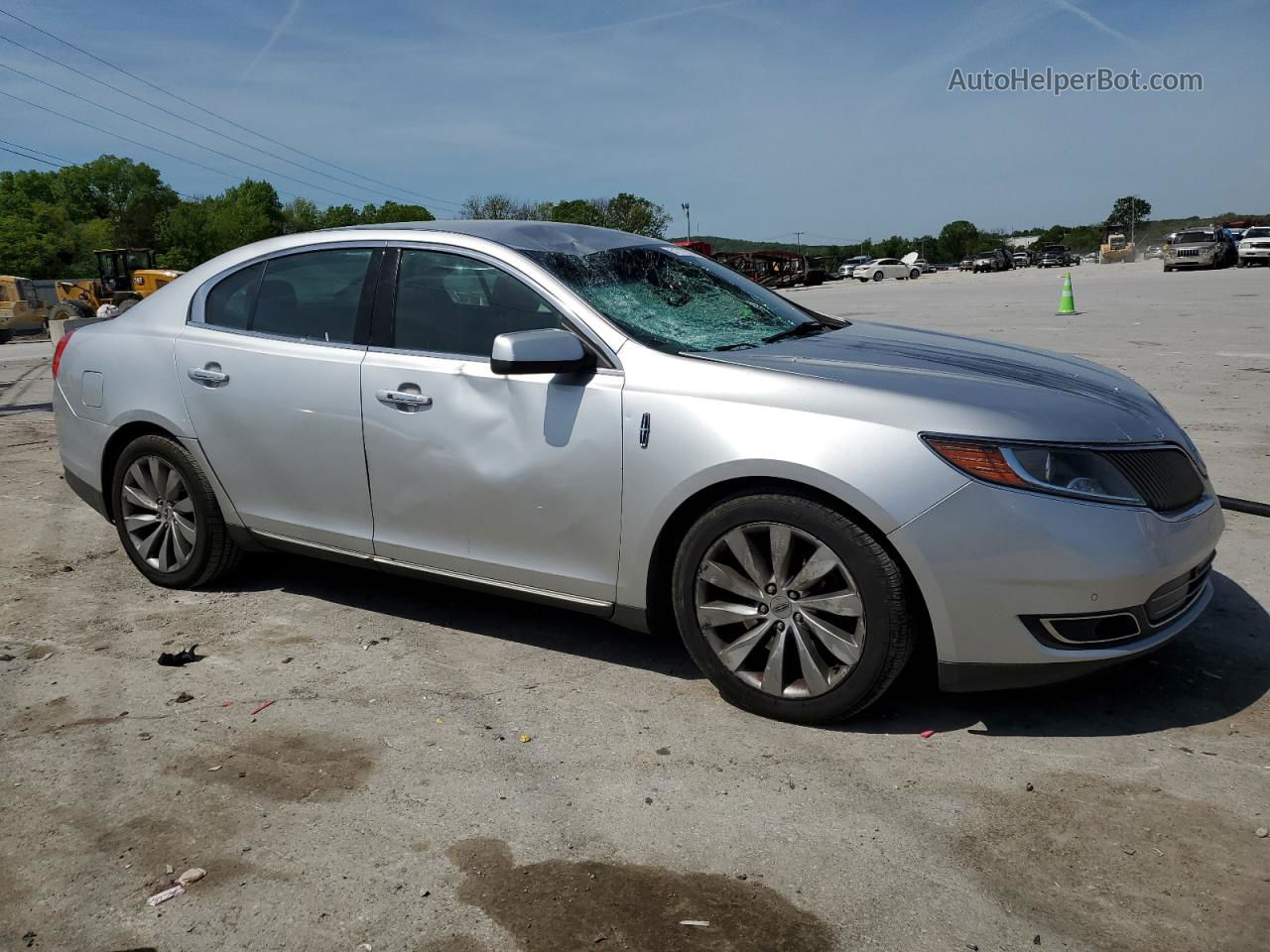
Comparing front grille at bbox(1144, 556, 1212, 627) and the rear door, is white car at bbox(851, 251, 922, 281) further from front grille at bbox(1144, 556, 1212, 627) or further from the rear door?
front grille at bbox(1144, 556, 1212, 627)

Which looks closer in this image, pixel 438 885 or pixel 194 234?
pixel 438 885

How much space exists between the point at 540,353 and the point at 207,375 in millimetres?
1868

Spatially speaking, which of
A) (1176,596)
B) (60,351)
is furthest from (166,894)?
(60,351)

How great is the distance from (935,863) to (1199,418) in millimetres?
6865

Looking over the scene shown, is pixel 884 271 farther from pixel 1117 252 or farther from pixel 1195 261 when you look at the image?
pixel 1195 261

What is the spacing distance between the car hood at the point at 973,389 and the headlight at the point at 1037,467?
0.14 feet

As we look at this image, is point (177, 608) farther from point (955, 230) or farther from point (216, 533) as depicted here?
point (955, 230)

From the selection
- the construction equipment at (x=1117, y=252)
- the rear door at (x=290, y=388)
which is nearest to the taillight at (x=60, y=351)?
the rear door at (x=290, y=388)

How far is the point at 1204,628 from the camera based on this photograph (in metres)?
4.30

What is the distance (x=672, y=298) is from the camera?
171 inches

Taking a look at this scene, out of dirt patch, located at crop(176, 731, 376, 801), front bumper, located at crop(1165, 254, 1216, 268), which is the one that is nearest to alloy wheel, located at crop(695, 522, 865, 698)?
dirt patch, located at crop(176, 731, 376, 801)

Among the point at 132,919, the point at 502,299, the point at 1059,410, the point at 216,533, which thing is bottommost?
the point at 132,919

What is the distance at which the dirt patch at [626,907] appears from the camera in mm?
2525

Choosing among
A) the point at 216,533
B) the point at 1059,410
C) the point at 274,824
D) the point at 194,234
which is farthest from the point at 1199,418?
the point at 194,234
